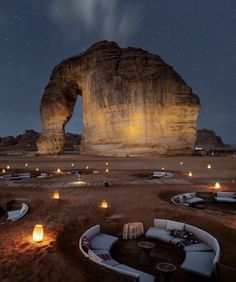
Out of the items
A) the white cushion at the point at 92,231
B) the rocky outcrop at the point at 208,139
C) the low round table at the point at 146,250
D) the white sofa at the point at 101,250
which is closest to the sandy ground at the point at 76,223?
the white sofa at the point at 101,250

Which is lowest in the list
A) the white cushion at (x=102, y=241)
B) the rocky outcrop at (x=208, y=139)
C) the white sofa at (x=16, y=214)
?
the white cushion at (x=102, y=241)

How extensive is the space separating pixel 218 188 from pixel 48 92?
42537 millimetres

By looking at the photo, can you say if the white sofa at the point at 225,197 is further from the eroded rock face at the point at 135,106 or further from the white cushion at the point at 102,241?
the eroded rock face at the point at 135,106

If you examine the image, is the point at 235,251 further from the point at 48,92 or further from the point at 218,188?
the point at 48,92

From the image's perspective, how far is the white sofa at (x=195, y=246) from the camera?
4725mm

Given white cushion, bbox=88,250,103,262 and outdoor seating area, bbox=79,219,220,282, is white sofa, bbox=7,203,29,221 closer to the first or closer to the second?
outdoor seating area, bbox=79,219,220,282

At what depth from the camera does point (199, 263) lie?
491 centimetres

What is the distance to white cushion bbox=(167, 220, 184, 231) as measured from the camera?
6734 millimetres

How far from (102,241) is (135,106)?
30178 millimetres

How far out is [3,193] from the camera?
36.0ft

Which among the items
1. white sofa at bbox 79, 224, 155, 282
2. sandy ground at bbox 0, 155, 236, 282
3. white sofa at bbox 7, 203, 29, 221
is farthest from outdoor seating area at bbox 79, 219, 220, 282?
white sofa at bbox 7, 203, 29, 221

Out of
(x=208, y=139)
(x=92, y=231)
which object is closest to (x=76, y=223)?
(x=92, y=231)

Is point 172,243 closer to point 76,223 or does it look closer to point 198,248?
point 198,248

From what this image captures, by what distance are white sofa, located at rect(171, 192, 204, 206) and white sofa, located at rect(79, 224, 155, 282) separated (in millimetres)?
4149
